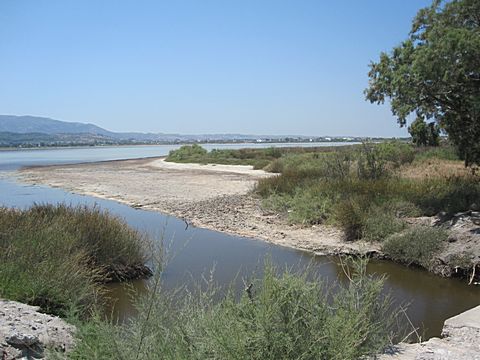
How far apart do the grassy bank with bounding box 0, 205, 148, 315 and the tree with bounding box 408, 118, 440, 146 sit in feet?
36.4

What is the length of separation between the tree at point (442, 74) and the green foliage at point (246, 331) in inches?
418

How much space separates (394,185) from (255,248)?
569 cm

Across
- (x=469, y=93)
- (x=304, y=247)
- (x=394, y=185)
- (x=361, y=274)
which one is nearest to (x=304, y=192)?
(x=394, y=185)

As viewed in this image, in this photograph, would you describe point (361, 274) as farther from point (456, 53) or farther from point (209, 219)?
point (209, 219)

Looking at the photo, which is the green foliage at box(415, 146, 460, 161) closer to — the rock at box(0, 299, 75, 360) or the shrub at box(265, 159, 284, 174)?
the shrub at box(265, 159, 284, 174)

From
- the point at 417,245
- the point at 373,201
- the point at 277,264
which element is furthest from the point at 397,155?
the point at 277,264

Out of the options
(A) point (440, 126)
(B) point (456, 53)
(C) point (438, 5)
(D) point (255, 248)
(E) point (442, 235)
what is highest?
(C) point (438, 5)

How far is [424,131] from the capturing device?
1730 centimetres

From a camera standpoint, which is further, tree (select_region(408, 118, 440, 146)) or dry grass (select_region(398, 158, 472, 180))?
dry grass (select_region(398, 158, 472, 180))

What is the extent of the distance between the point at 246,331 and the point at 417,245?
359 inches

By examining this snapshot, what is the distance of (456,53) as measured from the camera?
12.9 meters

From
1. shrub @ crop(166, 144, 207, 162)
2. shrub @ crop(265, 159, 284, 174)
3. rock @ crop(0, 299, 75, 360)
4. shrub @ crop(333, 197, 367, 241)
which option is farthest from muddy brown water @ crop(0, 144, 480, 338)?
shrub @ crop(166, 144, 207, 162)

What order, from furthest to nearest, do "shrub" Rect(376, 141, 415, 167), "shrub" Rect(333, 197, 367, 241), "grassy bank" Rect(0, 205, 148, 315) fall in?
1. "shrub" Rect(376, 141, 415, 167)
2. "shrub" Rect(333, 197, 367, 241)
3. "grassy bank" Rect(0, 205, 148, 315)

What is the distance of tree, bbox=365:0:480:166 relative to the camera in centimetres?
1299
